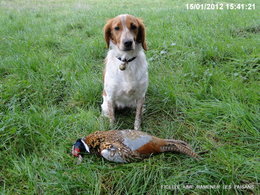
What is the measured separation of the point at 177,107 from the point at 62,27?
165 inches

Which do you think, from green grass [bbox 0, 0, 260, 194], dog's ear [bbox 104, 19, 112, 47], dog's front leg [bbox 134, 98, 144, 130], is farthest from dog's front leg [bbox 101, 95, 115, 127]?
dog's ear [bbox 104, 19, 112, 47]

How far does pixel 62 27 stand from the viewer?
5781 mm

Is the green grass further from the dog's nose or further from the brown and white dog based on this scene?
the dog's nose

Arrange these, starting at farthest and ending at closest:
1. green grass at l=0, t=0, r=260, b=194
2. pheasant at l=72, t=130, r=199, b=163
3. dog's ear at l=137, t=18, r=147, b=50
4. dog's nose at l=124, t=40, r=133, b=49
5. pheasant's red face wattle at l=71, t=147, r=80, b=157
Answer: dog's ear at l=137, t=18, r=147, b=50 → dog's nose at l=124, t=40, r=133, b=49 → pheasant's red face wattle at l=71, t=147, r=80, b=157 → pheasant at l=72, t=130, r=199, b=163 → green grass at l=0, t=0, r=260, b=194

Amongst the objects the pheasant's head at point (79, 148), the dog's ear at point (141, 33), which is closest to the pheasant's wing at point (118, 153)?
the pheasant's head at point (79, 148)

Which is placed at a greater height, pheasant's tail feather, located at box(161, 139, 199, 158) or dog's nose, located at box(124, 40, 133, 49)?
dog's nose, located at box(124, 40, 133, 49)

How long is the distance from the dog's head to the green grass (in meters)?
0.78

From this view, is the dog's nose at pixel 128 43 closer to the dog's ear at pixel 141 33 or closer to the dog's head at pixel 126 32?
the dog's head at pixel 126 32

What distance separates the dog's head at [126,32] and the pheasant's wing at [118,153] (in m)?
1.10

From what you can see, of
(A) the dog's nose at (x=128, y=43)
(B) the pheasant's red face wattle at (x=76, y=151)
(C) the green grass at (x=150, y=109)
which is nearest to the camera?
(C) the green grass at (x=150, y=109)

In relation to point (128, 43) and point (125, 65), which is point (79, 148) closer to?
point (125, 65)

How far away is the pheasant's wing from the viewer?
76.7 inches

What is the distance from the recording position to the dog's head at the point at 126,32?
250 cm

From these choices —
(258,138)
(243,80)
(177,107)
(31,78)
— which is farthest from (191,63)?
(31,78)
